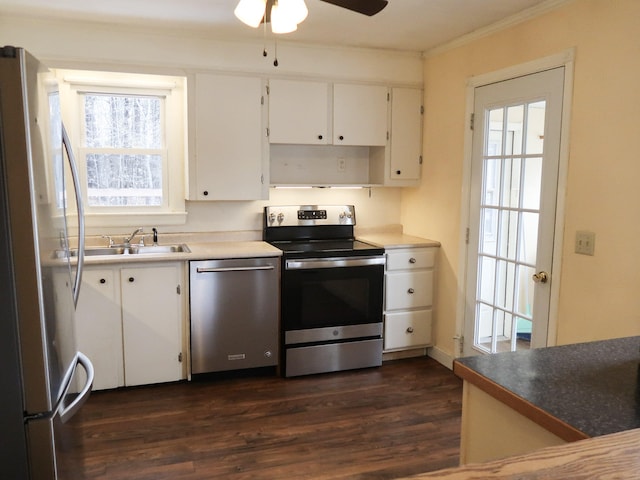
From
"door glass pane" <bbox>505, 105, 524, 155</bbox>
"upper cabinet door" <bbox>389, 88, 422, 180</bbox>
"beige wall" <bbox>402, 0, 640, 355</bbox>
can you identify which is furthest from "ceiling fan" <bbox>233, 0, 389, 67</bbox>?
"upper cabinet door" <bbox>389, 88, 422, 180</bbox>

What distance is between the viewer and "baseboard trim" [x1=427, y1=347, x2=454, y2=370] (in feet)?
12.8

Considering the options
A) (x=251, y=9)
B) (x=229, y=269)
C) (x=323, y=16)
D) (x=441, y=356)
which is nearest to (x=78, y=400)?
(x=251, y=9)

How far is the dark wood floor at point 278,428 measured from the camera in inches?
99.5

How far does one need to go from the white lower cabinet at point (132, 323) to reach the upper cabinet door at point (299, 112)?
48.8 inches

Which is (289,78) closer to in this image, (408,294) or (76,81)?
(76,81)

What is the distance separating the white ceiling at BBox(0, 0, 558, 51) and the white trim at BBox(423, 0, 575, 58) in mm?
23

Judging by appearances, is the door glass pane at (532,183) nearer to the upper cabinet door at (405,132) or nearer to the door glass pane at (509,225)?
the door glass pane at (509,225)

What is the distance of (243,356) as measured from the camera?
3.56 m

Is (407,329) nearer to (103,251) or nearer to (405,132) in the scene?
(405,132)

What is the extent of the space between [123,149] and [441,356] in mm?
2814

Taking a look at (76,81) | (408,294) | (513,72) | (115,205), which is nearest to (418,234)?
(408,294)

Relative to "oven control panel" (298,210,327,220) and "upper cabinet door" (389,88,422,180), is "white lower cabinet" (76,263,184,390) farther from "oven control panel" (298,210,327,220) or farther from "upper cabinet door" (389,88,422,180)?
"upper cabinet door" (389,88,422,180)

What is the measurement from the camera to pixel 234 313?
11.5 ft

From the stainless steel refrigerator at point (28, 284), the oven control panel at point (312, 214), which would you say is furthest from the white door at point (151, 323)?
the stainless steel refrigerator at point (28, 284)
